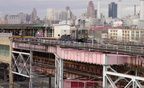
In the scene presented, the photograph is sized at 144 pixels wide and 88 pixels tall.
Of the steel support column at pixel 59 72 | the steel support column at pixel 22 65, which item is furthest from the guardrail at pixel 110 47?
the steel support column at pixel 22 65

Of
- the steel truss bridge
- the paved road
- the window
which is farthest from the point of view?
the window

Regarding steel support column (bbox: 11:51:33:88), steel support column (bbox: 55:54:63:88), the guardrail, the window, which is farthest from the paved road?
the guardrail

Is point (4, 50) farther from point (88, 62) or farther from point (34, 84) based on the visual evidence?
point (88, 62)

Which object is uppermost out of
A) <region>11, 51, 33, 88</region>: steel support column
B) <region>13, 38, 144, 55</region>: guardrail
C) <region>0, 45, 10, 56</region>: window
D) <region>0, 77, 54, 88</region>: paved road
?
<region>13, 38, 144, 55</region>: guardrail

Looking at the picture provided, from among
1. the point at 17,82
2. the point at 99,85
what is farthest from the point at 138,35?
the point at 99,85

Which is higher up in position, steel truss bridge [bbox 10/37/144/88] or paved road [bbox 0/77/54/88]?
steel truss bridge [bbox 10/37/144/88]

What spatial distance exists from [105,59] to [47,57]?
21.4 m

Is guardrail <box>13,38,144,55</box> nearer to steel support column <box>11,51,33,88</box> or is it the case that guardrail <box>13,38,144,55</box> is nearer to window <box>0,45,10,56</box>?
steel support column <box>11,51,33,88</box>

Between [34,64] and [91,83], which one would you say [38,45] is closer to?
[34,64]

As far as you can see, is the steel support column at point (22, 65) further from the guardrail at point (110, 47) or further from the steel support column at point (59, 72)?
Answer: the steel support column at point (59, 72)

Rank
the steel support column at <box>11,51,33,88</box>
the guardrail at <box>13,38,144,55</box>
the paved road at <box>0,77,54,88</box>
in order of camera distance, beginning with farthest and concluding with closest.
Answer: the paved road at <box>0,77,54,88</box> → the steel support column at <box>11,51,33,88</box> → the guardrail at <box>13,38,144,55</box>

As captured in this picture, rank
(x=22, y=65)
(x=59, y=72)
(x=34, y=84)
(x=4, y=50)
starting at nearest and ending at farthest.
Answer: (x=59, y=72)
(x=22, y=65)
(x=34, y=84)
(x=4, y=50)

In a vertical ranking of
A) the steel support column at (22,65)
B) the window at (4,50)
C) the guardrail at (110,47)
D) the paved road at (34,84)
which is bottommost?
the paved road at (34,84)

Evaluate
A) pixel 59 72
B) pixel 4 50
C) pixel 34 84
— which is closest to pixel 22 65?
pixel 34 84
